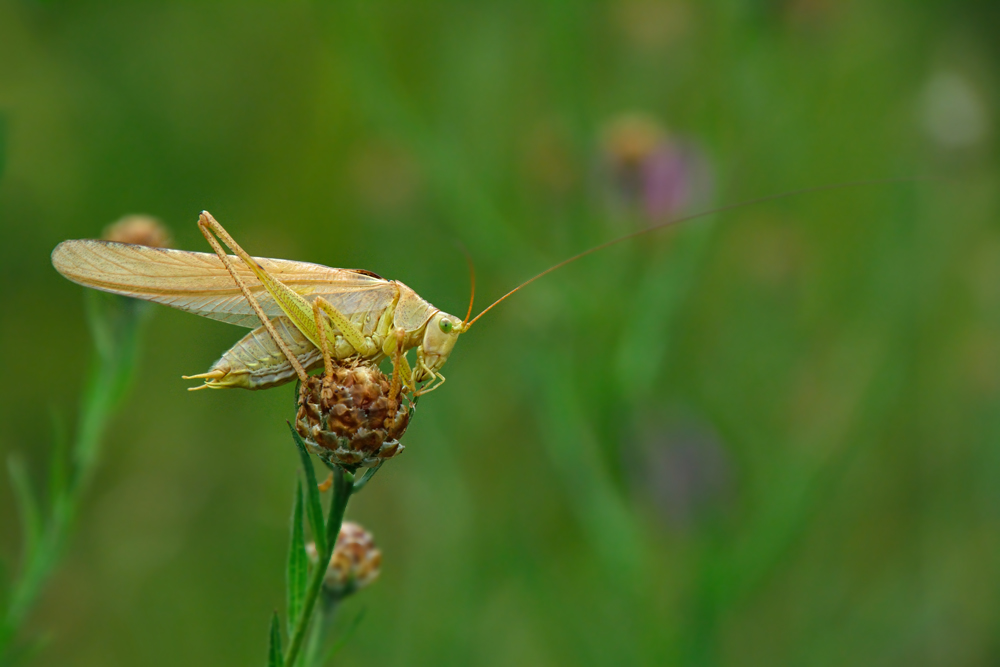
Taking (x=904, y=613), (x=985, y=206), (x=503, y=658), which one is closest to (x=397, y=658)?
(x=503, y=658)

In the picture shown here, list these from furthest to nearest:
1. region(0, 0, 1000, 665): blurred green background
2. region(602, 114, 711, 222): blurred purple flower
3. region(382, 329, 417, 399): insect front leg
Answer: region(602, 114, 711, 222): blurred purple flower
region(0, 0, 1000, 665): blurred green background
region(382, 329, 417, 399): insect front leg

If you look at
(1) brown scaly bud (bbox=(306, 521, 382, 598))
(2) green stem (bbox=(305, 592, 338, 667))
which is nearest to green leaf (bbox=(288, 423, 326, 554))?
(2) green stem (bbox=(305, 592, 338, 667))

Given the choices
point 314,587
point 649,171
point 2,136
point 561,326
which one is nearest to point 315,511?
point 314,587

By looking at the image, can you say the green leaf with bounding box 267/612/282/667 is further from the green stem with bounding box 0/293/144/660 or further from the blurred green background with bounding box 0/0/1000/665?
the blurred green background with bounding box 0/0/1000/665

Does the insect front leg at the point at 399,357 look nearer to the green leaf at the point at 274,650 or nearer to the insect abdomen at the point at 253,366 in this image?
the insect abdomen at the point at 253,366

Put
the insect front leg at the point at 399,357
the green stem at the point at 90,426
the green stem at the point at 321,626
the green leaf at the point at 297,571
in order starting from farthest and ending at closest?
the insect front leg at the point at 399,357 < the green stem at the point at 90,426 < the green stem at the point at 321,626 < the green leaf at the point at 297,571

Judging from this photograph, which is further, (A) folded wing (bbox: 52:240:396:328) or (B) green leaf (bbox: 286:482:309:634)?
(A) folded wing (bbox: 52:240:396:328)

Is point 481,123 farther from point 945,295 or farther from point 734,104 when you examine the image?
point 945,295

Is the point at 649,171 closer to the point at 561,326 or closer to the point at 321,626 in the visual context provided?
the point at 561,326

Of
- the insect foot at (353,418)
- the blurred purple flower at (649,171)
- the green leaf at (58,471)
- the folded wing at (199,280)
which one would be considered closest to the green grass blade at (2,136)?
the folded wing at (199,280)
